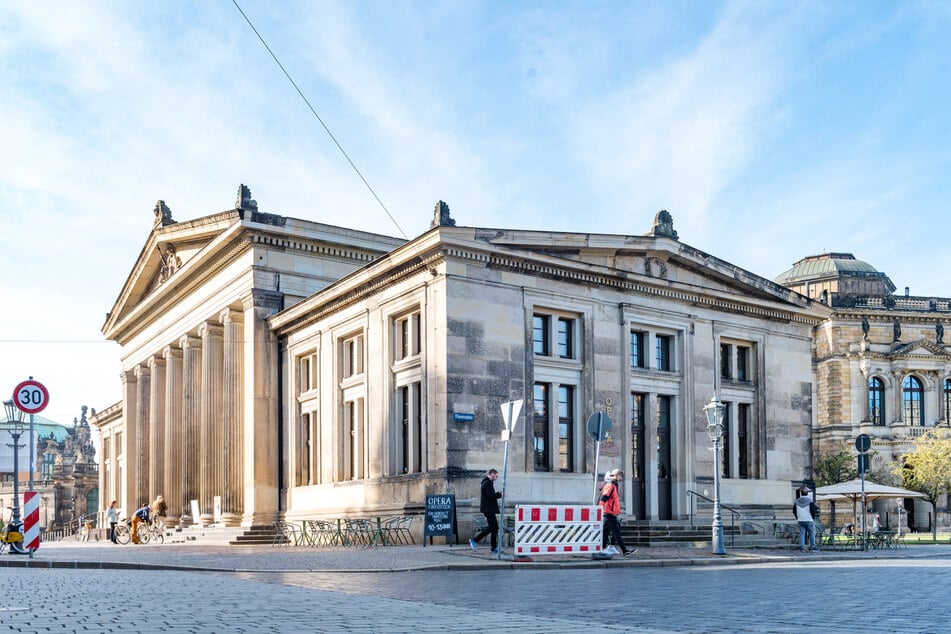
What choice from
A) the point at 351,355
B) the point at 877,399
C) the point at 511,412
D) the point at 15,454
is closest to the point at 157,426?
the point at 351,355

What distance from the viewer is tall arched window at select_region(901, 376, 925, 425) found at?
81.2 m

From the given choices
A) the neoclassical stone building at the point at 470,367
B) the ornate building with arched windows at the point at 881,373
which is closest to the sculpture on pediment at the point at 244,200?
the neoclassical stone building at the point at 470,367

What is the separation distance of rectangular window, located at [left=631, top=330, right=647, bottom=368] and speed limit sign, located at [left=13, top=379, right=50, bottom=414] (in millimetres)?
16723

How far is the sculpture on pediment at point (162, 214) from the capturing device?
4691cm

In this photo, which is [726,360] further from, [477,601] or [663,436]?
[477,601]

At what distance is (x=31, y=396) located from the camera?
2262 centimetres

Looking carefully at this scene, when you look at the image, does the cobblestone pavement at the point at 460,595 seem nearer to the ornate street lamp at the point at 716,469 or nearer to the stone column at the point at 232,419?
the ornate street lamp at the point at 716,469

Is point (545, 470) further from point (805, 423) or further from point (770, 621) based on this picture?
point (770, 621)

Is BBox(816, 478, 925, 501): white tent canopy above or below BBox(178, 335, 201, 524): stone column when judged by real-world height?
below

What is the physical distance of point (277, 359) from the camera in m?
37.8

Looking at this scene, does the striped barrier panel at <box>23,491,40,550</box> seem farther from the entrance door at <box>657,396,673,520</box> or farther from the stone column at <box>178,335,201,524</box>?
the stone column at <box>178,335,201,524</box>

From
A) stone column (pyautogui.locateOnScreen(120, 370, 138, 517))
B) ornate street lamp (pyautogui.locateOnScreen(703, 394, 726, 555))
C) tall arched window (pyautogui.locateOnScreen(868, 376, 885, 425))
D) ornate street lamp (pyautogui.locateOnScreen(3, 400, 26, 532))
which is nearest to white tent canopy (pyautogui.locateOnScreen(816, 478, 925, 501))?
ornate street lamp (pyautogui.locateOnScreen(703, 394, 726, 555))

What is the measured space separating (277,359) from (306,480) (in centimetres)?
426

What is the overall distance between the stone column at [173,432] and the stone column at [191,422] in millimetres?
1752
